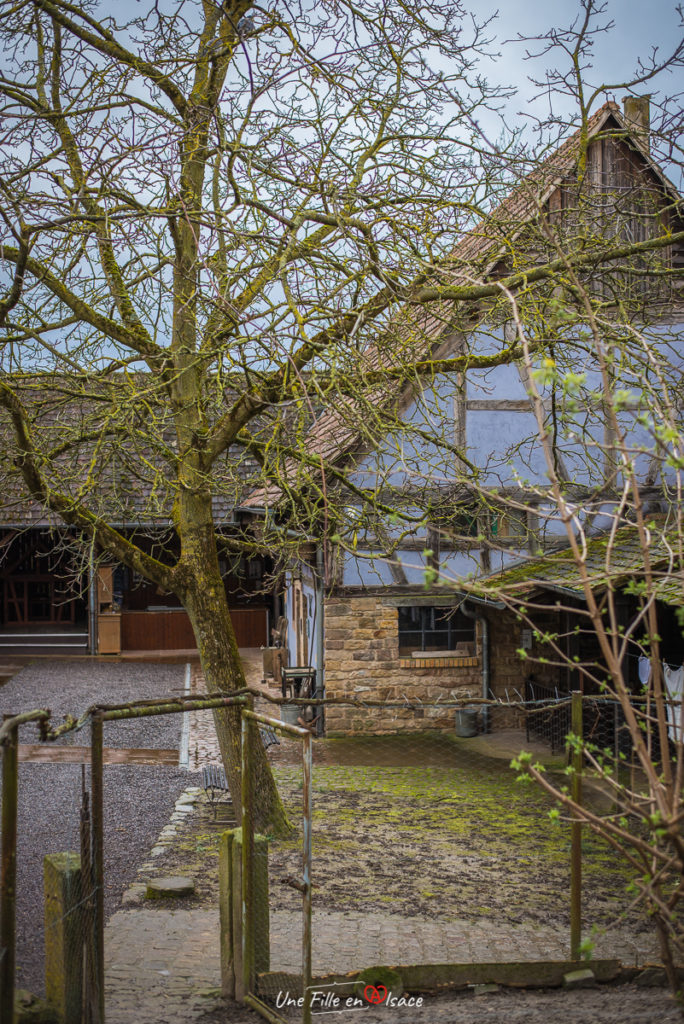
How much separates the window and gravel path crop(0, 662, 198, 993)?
3.80 meters

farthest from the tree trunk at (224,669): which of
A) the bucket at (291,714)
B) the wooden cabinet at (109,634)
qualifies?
the wooden cabinet at (109,634)

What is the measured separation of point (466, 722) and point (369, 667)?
164cm

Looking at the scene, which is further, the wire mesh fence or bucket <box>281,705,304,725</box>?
bucket <box>281,705,304,725</box>

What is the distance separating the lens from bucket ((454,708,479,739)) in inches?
553

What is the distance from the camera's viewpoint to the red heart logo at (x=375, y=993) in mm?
5270

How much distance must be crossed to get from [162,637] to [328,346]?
17019 millimetres

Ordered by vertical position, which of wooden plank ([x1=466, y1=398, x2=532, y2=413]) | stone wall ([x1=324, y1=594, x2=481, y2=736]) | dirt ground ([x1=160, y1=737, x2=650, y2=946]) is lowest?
dirt ground ([x1=160, y1=737, x2=650, y2=946])

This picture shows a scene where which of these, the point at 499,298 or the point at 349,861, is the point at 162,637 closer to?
the point at 349,861

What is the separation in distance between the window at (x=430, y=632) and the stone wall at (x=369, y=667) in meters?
0.26

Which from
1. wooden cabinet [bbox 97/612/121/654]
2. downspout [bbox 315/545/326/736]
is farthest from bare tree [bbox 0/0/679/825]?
wooden cabinet [bbox 97/612/121/654]

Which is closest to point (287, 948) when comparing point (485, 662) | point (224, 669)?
point (224, 669)

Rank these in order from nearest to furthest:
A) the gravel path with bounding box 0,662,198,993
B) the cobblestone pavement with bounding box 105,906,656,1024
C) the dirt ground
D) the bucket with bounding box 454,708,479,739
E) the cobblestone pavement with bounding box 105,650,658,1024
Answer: the cobblestone pavement with bounding box 105,650,658,1024 < the cobblestone pavement with bounding box 105,906,656,1024 < the dirt ground < the gravel path with bounding box 0,662,198,993 < the bucket with bounding box 454,708,479,739

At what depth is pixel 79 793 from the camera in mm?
10820

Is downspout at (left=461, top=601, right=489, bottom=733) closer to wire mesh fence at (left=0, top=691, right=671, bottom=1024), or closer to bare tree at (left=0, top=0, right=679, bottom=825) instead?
wire mesh fence at (left=0, top=691, right=671, bottom=1024)
